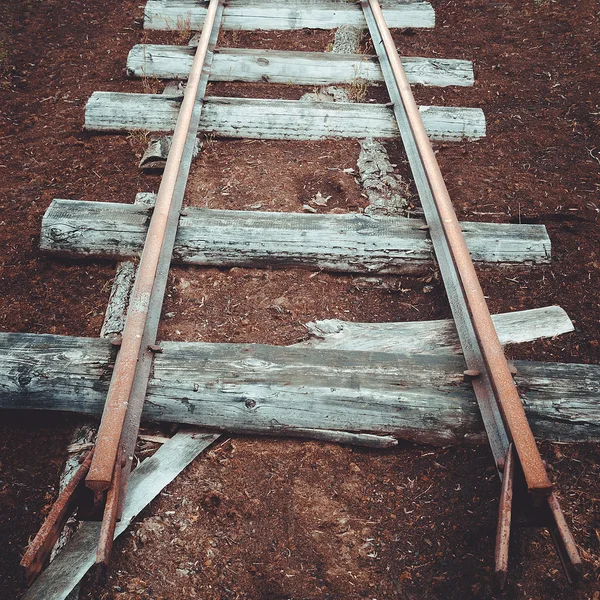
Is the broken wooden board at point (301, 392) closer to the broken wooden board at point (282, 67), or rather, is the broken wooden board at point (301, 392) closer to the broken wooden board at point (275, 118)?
→ the broken wooden board at point (275, 118)

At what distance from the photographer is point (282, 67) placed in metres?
4.79

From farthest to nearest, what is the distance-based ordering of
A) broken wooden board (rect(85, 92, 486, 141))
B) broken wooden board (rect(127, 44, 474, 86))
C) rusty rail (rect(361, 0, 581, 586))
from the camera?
broken wooden board (rect(127, 44, 474, 86)) → broken wooden board (rect(85, 92, 486, 141)) → rusty rail (rect(361, 0, 581, 586))

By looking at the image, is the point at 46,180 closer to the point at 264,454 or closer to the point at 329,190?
the point at 329,190

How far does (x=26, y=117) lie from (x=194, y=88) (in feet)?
4.57

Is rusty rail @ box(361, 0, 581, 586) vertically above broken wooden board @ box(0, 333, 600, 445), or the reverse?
rusty rail @ box(361, 0, 581, 586)

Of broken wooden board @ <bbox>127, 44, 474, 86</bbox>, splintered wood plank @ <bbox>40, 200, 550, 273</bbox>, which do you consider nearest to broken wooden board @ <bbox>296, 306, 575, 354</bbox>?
splintered wood plank @ <bbox>40, 200, 550, 273</bbox>

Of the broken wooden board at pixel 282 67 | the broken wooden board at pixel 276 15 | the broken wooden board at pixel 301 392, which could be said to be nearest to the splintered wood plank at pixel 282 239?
the broken wooden board at pixel 301 392

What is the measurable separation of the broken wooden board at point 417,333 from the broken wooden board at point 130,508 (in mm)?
662

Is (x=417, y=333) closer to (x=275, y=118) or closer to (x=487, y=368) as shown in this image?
(x=487, y=368)

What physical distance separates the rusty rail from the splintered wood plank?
18cm

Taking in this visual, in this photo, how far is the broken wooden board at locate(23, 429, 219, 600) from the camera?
178 centimetres

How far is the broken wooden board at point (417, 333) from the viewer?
2.55 m

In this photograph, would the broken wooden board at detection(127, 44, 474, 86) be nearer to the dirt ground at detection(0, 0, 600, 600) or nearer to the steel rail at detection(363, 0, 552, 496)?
the dirt ground at detection(0, 0, 600, 600)

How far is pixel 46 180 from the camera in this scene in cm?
385
